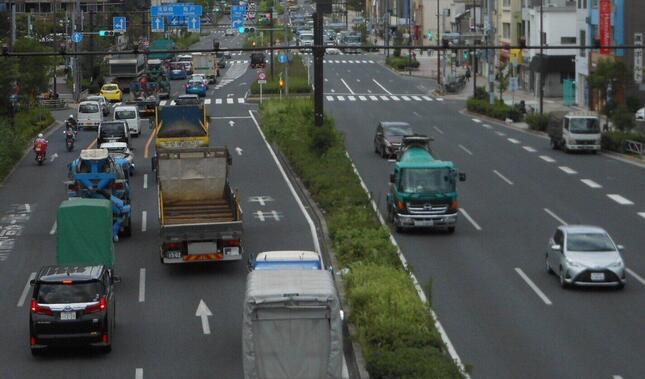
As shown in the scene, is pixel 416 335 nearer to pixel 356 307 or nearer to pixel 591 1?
pixel 356 307

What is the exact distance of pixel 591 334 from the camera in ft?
81.8

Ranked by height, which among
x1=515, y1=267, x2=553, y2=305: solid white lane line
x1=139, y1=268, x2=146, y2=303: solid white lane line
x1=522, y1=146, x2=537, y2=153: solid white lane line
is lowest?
x1=515, y1=267, x2=553, y2=305: solid white lane line

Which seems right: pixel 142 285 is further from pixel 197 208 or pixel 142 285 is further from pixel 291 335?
pixel 291 335

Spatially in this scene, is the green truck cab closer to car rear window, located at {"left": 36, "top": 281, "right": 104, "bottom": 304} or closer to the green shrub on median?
the green shrub on median

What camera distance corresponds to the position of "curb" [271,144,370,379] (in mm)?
21400

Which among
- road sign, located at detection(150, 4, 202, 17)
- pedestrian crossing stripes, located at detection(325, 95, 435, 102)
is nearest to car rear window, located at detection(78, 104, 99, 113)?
road sign, located at detection(150, 4, 202, 17)

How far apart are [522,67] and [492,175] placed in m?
60.0

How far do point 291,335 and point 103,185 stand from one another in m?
17.6

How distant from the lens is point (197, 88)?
98.0 m

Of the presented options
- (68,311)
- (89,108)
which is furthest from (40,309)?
(89,108)

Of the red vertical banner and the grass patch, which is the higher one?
the red vertical banner

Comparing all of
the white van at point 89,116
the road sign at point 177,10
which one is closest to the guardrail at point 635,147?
the white van at point 89,116

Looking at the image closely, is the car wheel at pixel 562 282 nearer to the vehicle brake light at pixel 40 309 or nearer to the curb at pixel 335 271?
the curb at pixel 335 271

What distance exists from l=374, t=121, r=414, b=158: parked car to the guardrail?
9.58m
